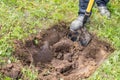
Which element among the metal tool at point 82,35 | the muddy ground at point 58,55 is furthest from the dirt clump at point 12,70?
the metal tool at point 82,35

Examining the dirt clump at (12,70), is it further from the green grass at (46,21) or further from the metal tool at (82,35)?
the metal tool at (82,35)

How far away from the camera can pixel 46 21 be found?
4465 mm

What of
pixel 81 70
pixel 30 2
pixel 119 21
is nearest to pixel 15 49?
pixel 81 70

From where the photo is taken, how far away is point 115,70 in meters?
3.75

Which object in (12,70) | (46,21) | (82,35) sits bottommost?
(12,70)

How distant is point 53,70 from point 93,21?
3.86 feet

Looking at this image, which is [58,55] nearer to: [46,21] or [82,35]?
[82,35]

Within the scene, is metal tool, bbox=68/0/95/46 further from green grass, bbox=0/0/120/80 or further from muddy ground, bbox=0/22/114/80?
green grass, bbox=0/0/120/80

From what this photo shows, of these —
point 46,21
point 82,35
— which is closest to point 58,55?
point 82,35

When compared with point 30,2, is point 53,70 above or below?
below

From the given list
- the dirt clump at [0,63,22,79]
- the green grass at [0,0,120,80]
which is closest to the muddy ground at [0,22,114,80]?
the dirt clump at [0,63,22,79]

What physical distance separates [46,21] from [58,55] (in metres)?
0.68

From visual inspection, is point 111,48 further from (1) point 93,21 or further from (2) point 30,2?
(2) point 30,2

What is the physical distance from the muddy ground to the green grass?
10 cm
